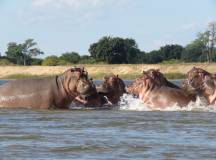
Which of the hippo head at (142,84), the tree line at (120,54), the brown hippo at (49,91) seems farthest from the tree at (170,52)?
the brown hippo at (49,91)

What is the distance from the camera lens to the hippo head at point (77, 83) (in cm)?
1717

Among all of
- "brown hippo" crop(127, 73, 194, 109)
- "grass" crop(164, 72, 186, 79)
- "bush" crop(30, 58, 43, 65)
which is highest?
"brown hippo" crop(127, 73, 194, 109)

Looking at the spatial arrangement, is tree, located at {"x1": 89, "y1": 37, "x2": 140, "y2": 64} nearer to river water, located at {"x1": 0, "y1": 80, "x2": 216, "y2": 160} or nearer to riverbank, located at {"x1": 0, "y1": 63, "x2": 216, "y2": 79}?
riverbank, located at {"x1": 0, "y1": 63, "x2": 216, "y2": 79}

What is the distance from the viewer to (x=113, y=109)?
59.0 ft

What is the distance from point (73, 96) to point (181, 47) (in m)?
114

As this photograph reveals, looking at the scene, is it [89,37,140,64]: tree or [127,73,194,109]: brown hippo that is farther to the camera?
[89,37,140,64]: tree

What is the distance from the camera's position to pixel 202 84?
17.2 metres

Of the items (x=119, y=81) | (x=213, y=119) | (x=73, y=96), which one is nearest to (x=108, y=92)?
(x=119, y=81)

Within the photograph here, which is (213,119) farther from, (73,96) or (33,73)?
(33,73)

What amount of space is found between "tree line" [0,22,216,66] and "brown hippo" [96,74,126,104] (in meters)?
80.1

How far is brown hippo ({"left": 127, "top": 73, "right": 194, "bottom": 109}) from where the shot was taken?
17.2 m

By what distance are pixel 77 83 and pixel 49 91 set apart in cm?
57

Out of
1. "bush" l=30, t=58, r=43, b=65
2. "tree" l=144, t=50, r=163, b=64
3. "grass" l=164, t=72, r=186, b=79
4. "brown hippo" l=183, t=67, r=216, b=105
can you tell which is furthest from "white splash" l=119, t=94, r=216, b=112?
"tree" l=144, t=50, r=163, b=64

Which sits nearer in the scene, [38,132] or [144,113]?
[38,132]
